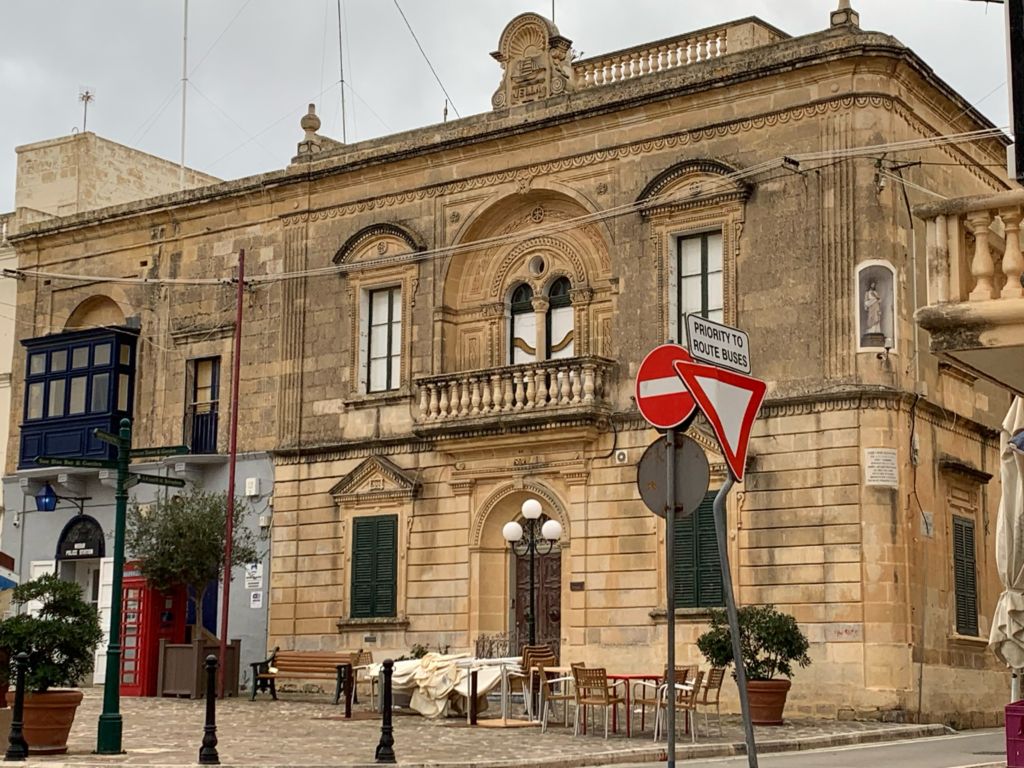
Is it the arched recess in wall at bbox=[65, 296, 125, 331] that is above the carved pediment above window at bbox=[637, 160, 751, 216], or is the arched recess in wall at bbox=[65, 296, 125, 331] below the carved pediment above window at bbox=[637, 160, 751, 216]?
below

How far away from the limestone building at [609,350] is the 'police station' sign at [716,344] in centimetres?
1393

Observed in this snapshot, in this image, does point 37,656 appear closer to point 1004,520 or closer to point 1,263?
point 1004,520

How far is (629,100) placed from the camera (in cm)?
2661

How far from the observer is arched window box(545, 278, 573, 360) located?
91.6ft

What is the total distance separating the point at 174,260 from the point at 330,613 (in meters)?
8.36

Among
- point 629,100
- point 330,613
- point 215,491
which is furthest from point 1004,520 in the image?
point 215,491

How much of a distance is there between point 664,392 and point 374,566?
63.3ft

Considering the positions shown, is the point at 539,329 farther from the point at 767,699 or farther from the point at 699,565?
the point at 767,699

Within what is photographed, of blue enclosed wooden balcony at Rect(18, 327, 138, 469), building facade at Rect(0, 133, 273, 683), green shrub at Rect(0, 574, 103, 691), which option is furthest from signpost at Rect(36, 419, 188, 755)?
A: blue enclosed wooden balcony at Rect(18, 327, 138, 469)

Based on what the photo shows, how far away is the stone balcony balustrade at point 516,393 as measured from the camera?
26188 mm

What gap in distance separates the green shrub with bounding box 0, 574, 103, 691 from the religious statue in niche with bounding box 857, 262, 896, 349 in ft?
39.5

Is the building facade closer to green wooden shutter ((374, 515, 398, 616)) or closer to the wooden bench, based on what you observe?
the wooden bench

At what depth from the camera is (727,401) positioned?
9.42 metres

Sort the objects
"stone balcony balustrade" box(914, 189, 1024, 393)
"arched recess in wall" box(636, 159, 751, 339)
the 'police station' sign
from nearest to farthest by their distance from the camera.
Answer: "stone balcony balustrade" box(914, 189, 1024, 393) < the 'police station' sign < "arched recess in wall" box(636, 159, 751, 339)
